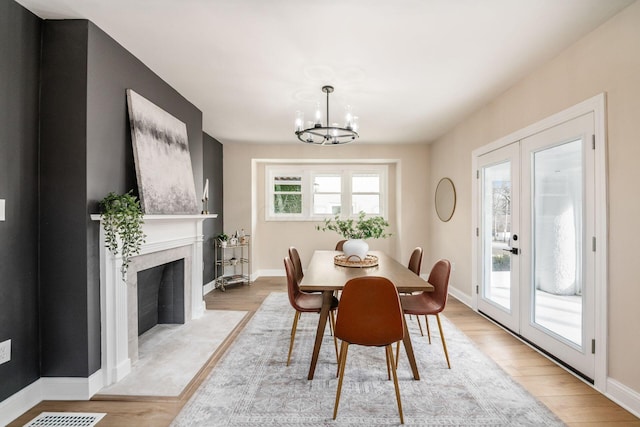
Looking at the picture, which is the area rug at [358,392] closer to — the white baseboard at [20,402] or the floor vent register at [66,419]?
the floor vent register at [66,419]

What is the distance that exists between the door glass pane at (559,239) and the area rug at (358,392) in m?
0.70

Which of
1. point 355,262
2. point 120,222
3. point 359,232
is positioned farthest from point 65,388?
point 359,232

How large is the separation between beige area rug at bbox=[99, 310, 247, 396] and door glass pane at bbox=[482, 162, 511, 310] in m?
2.93

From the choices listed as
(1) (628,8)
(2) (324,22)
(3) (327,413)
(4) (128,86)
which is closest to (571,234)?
(1) (628,8)

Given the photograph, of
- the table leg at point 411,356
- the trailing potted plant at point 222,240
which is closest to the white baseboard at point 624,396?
the table leg at point 411,356

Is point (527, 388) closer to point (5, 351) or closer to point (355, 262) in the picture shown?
point (355, 262)

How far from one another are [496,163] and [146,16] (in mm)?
3479

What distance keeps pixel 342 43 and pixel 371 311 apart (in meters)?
1.90

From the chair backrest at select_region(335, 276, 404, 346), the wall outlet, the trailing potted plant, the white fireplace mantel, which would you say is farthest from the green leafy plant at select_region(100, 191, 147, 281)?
the trailing potted plant

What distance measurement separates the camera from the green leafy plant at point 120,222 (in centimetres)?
208

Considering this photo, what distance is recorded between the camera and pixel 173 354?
2.70 metres

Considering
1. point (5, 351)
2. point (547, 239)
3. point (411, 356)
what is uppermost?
point (547, 239)

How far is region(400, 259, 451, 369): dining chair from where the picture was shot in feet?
8.00

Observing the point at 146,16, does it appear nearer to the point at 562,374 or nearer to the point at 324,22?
the point at 324,22
